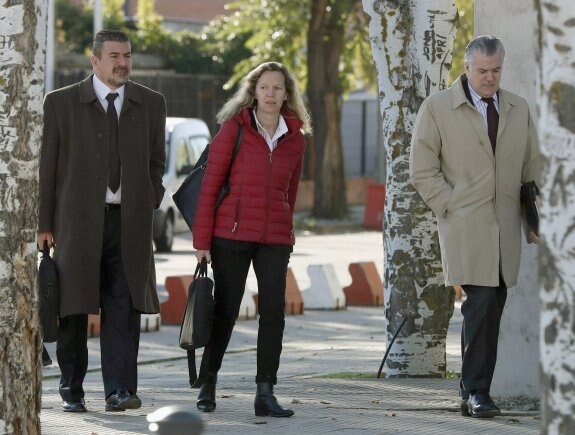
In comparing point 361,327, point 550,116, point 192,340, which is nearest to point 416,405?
point 192,340

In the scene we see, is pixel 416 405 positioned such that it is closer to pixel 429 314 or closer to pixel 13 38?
pixel 429 314

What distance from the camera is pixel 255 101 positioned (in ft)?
26.4

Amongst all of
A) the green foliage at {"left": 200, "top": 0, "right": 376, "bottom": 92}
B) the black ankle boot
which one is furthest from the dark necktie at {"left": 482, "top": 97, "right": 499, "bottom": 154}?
the green foliage at {"left": 200, "top": 0, "right": 376, "bottom": 92}

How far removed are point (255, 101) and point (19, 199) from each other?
94.5 inches

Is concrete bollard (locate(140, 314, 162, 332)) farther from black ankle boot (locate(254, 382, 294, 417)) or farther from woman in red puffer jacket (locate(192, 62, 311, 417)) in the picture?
black ankle boot (locate(254, 382, 294, 417))

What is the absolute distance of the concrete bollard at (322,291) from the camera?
16031 millimetres

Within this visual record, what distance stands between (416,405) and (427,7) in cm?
264

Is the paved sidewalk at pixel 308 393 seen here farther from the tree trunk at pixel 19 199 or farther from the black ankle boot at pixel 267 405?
the tree trunk at pixel 19 199

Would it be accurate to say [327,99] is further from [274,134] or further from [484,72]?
[484,72]

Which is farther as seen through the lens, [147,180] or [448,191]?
[147,180]

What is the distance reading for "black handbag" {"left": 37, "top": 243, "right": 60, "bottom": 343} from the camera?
8031 millimetres

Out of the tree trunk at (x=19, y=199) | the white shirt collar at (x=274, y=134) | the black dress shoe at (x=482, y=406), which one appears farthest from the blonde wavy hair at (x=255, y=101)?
the tree trunk at (x=19, y=199)

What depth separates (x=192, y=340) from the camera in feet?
25.6

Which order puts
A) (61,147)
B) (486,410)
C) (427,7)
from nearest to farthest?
1. (486,410)
2. (61,147)
3. (427,7)
